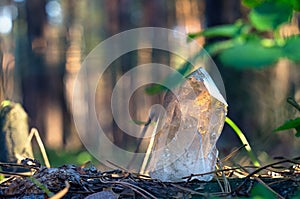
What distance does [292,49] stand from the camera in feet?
2.66

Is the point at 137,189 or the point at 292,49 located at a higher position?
the point at 292,49

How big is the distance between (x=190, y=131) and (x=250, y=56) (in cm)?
30

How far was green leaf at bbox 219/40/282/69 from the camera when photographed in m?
0.72

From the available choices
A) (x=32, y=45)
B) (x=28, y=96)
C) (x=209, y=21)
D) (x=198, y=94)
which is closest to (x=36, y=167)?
(x=198, y=94)

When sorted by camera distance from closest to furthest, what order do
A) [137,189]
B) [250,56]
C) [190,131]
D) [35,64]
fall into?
1. [250,56]
2. [137,189]
3. [190,131]
4. [35,64]

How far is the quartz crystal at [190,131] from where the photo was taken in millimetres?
998

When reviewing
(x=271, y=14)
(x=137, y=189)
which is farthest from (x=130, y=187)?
(x=271, y=14)

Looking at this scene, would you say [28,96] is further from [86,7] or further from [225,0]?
[225,0]

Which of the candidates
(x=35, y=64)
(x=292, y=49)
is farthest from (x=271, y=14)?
(x=35, y=64)

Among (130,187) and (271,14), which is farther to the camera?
(271,14)

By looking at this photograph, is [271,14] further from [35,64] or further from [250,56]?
[35,64]

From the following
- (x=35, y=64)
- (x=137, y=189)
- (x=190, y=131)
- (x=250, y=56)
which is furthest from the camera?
(x=35, y=64)

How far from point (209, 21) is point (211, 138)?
3654 mm

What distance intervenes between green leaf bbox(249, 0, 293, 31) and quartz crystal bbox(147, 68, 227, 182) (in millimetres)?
150
